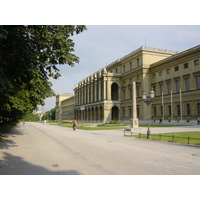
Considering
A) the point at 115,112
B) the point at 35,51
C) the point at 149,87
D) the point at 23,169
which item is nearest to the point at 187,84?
the point at 149,87

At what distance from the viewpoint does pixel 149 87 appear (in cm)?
6662

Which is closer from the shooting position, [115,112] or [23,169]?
[23,169]

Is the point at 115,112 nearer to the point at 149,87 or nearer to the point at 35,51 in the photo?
the point at 149,87

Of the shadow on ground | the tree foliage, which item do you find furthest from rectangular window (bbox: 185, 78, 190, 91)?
the shadow on ground

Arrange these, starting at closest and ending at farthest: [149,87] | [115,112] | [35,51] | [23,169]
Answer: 1. [23,169]
2. [35,51]
3. [149,87]
4. [115,112]

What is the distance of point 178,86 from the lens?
183ft

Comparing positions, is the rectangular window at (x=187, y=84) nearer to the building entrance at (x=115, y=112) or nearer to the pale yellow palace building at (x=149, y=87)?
the pale yellow palace building at (x=149, y=87)

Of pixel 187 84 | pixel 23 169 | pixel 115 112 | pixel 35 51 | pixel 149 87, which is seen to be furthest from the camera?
pixel 115 112

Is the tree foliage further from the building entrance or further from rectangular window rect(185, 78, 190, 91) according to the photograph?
the building entrance

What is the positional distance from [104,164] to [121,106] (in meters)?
72.7

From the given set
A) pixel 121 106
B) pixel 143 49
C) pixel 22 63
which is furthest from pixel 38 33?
pixel 121 106
